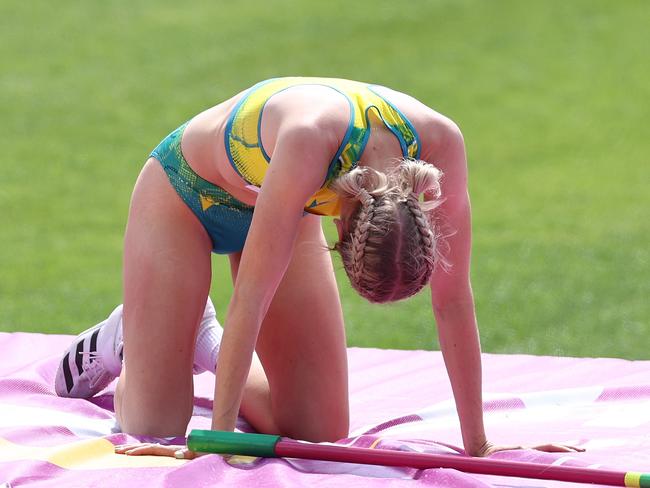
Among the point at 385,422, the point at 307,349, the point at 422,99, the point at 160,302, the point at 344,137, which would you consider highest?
the point at 422,99

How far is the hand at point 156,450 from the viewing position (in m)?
3.09

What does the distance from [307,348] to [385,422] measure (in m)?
0.36

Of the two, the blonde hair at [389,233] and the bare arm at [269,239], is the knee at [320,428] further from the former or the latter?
the blonde hair at [389,233]

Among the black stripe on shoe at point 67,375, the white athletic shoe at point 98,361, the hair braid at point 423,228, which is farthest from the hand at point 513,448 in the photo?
the black stripe on shoe at point 67,375

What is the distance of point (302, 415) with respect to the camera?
3.65m

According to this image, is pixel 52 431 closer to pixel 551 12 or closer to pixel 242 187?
pixel 242 187

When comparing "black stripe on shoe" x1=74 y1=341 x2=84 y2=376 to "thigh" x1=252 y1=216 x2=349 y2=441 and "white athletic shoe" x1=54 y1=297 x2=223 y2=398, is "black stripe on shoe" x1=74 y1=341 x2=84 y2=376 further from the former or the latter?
"thigh" x1=252 y1=216 x2=349 y2=441

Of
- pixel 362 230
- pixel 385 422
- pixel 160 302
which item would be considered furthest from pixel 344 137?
pixel 385 422

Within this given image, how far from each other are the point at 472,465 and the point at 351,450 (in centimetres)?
31

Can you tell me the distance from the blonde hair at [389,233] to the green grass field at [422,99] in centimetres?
354

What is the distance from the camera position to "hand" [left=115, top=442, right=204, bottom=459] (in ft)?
10.2

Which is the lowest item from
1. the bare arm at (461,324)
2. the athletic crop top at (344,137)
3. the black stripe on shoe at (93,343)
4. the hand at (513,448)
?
the hand at (513,448)

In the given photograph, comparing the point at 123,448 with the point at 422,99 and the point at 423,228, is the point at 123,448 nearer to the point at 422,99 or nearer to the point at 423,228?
the point at 423,228

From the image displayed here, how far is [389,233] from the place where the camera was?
2.82 metres
